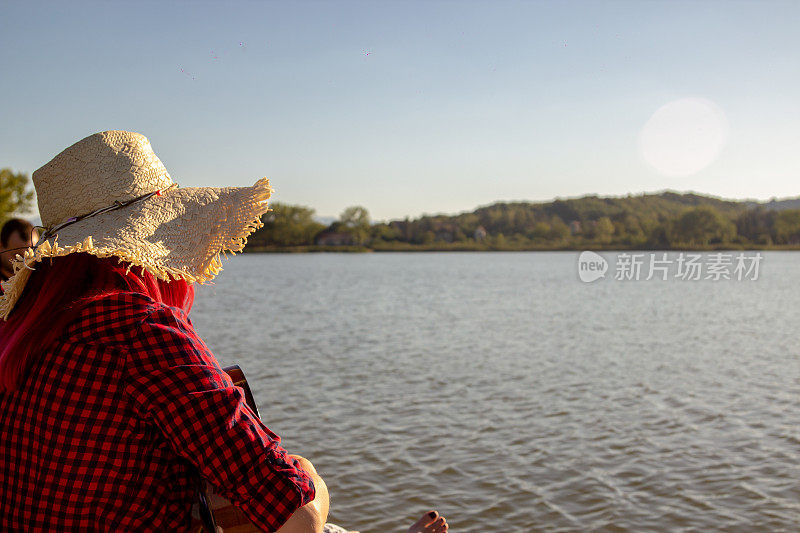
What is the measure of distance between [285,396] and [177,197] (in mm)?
7619

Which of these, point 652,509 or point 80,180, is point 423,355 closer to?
point 652,509

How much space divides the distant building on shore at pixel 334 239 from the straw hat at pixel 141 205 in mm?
120948

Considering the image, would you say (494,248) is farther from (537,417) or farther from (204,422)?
(204,422)

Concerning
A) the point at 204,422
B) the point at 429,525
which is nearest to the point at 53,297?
the point at 204,422

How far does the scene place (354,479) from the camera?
5953 millimetres

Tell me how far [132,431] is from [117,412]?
5 centimetres

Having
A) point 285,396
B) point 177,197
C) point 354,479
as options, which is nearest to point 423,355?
point 285,396

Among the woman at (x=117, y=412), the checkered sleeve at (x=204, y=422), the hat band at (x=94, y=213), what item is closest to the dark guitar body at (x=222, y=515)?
the woman at (x=117, y=412)

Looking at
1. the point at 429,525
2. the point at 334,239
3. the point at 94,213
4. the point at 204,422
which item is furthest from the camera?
the point at 334,239

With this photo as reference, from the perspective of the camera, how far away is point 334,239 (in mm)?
124062

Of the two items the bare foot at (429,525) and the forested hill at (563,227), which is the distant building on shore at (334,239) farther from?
the bare foot at (429,525)

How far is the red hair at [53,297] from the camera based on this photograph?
1309mm

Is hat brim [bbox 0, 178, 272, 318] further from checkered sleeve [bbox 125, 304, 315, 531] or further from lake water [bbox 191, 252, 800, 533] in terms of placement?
lake water [bbox 191, 252, 800, 533]

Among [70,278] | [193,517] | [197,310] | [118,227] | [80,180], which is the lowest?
[197,310]
